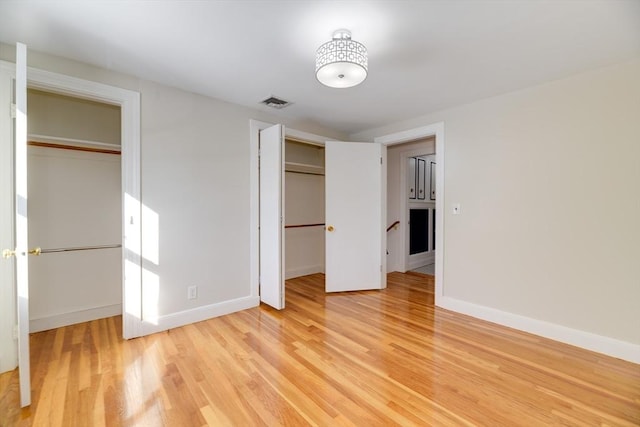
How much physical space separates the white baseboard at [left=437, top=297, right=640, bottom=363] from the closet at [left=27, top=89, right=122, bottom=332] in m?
3.79

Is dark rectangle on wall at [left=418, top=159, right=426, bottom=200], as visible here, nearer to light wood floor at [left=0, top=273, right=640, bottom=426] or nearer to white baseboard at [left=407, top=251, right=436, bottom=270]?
white baseboard at [left=407, top=251, right=436, bottom=270]

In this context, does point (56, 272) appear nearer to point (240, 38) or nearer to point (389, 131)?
point (240, 38)

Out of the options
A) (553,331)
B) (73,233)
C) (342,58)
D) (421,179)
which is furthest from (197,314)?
(421,179)

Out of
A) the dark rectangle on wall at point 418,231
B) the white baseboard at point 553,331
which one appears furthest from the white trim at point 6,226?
the dark rectangle on wall at point 418,231

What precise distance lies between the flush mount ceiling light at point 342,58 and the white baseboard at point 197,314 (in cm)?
247

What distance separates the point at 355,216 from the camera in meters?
3.86

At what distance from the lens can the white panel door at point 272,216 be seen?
3.03 meters

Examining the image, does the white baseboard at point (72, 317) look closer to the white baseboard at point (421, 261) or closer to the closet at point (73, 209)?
the closet at point (73, 209)

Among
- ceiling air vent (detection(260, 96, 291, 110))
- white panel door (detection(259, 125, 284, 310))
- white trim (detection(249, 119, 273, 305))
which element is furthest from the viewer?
white trim (detection(249, 119, 273, 305))

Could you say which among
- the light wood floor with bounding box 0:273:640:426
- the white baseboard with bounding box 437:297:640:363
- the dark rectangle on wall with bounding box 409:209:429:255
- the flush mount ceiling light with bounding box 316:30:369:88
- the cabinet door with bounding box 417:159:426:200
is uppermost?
the flush mount ceiling light with bounding box 316:30:369:88

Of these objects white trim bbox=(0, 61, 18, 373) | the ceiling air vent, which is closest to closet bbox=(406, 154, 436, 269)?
the ceiling air vent

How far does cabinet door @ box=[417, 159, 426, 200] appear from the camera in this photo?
5289 millimetres

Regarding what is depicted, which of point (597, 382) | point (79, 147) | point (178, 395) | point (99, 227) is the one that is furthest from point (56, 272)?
point (597, 382)

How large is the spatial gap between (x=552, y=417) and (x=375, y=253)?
251cm
